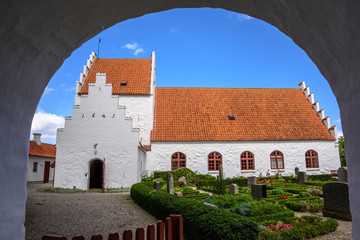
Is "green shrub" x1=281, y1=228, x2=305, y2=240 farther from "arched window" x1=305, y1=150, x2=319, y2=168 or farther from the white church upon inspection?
"arched window" x1=305, y1=150, x2=319, y2=168

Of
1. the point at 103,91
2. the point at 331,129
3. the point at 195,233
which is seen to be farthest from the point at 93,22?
the point at 331,129

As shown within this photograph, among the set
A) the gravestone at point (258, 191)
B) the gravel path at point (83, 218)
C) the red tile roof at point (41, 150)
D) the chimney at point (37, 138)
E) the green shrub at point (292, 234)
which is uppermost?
the chimney at point (37, 138)

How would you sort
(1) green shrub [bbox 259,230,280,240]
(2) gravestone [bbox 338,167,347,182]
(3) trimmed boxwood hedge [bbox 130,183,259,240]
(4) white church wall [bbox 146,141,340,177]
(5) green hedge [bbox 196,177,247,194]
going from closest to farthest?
(3) trimmed boxwood hedge [bbox 130,183,259,240] → (1) green shrub [bbox 259,230,280,240] → (5) green hedge [bbox 196,177,247,194] → (2) gravestone [bbox 338,167,347,182] → (4) white church wall [bbox 146,141,340,177]

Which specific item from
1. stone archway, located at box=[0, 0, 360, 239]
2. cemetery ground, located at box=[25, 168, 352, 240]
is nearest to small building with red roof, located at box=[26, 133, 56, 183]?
cemetery ground, located at box=[25, 168, 352, 240]

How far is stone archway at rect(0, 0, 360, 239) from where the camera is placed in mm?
1848

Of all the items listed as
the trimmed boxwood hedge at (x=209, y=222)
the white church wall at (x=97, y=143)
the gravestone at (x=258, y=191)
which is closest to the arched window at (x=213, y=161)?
the white church wall at (x=97, y=143)

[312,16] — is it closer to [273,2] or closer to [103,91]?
[273,2]

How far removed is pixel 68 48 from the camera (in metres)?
2.66

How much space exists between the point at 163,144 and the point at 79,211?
10965mm

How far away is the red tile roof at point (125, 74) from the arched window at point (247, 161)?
9223 mm

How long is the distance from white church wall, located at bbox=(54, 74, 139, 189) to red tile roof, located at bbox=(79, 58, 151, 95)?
3.85 metres

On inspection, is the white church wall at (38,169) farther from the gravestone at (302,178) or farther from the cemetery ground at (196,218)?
the gravestone at (302,178)

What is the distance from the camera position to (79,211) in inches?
361

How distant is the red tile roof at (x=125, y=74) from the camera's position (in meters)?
20.7
